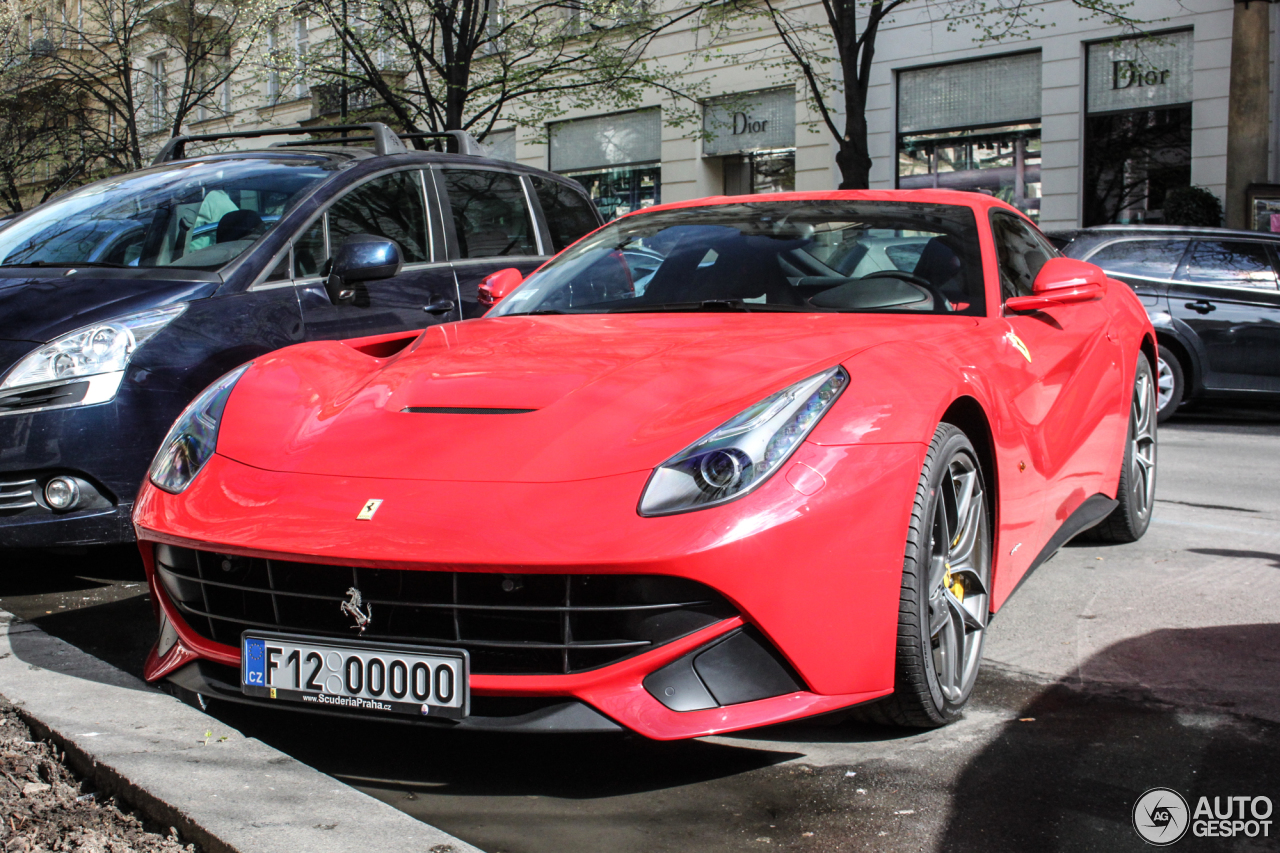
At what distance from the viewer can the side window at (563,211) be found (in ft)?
23.5

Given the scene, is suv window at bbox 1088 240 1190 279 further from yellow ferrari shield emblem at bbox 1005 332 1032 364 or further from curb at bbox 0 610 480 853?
curb at bbox 0 610 480 853

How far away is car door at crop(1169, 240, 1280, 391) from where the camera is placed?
32.7 ft

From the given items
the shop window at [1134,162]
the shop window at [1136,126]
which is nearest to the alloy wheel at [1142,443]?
the shop window at [1136,126]

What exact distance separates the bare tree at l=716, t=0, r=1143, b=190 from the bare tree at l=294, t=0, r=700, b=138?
1.48 metres

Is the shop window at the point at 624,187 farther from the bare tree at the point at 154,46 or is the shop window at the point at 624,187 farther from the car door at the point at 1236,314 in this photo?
the car door at the point at 1236,314

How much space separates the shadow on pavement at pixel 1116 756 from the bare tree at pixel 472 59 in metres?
13.7

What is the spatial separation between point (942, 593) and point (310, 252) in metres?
3.32

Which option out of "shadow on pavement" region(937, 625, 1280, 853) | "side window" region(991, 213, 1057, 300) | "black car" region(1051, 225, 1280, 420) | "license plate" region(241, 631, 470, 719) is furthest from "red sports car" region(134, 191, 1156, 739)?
"black car" region(1051, 225, 1280, 420)

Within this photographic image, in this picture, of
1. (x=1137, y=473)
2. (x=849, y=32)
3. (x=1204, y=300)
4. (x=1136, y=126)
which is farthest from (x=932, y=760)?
(x=1136, y=126)

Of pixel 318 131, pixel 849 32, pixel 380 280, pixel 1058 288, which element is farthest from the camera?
pixel 849 32

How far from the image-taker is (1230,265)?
10.2 metres

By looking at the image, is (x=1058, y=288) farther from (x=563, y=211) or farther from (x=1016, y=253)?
(x=563, y=211)

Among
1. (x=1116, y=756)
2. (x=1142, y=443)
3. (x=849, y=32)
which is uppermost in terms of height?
(x=849, y=32)

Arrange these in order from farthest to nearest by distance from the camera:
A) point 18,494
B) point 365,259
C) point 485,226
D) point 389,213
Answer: point 485,226
point 389,213
point 365,259
point 18,494
